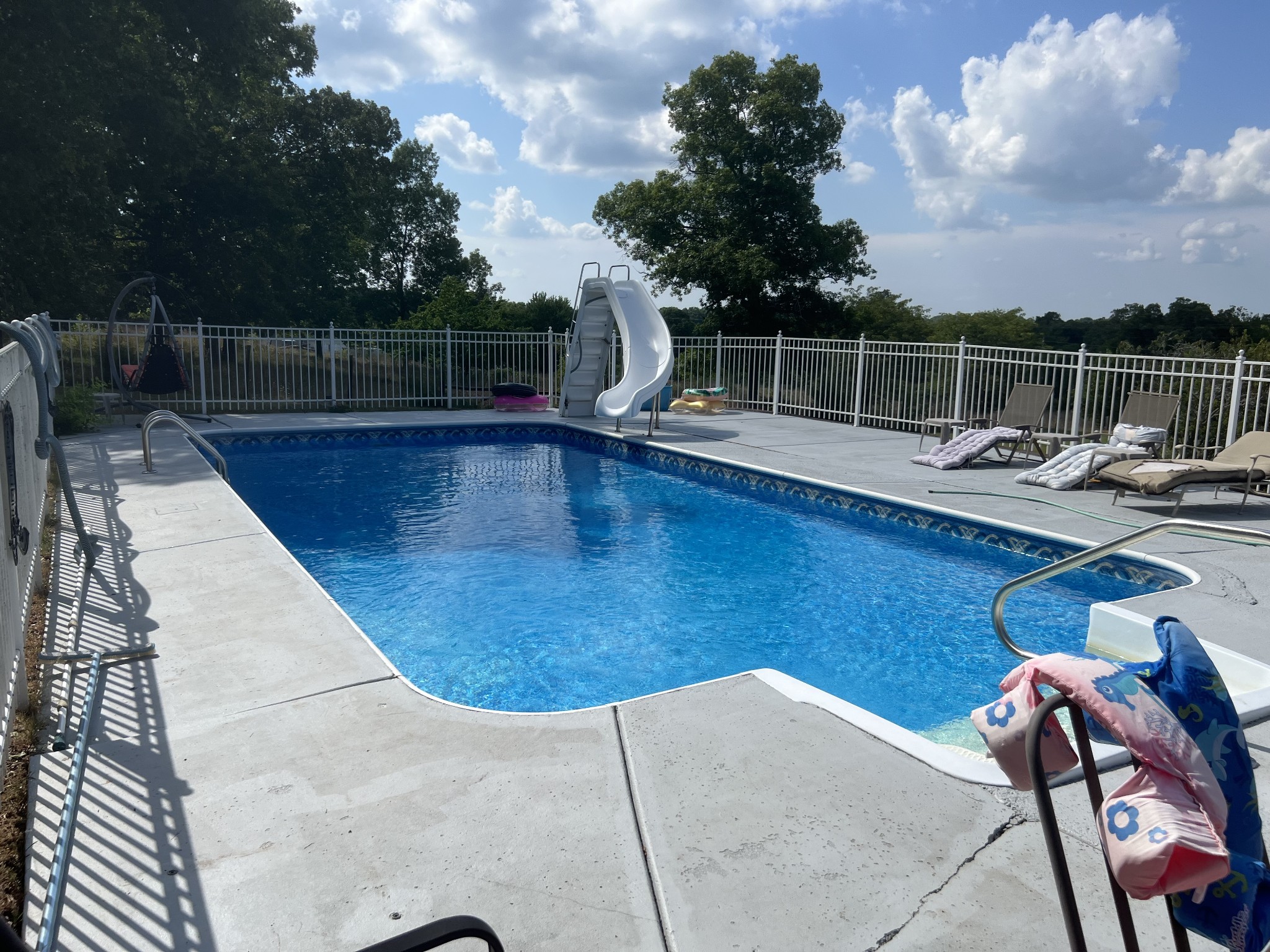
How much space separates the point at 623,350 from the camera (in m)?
15.0

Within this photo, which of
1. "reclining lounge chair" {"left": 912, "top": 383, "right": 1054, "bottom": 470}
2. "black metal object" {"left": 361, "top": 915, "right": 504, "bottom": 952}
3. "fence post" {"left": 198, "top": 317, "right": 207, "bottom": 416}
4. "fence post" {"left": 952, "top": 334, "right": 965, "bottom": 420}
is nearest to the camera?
"black metal object" {"left": 361, "top": 915, "right": 504, "bottom": 952}

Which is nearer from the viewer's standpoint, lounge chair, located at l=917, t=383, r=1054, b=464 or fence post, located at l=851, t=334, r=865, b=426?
lounge chair, located at l=917, t=383, r=1054, b=464

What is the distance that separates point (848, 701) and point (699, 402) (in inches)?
462

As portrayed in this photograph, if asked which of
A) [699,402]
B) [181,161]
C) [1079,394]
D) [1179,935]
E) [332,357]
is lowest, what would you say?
[1179,935]

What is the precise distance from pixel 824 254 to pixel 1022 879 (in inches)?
965

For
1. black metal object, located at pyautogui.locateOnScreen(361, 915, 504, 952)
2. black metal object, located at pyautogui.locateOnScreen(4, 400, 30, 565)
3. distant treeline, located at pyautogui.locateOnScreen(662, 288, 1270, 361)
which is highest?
distant treeline, located at pyautogui.locateOnScreen(662, 288, 1270, 361)

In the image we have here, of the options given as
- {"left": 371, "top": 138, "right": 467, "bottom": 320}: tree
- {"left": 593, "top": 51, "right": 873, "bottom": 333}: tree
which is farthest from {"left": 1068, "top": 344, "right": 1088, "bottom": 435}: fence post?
{"left": 371, "top": 138, "right": 467, "bottom": 320}: tree

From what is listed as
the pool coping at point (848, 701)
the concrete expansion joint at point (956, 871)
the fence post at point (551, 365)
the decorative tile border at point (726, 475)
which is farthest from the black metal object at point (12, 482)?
the fence post at point (551, 365)

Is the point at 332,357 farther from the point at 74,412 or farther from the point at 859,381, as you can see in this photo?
the point at 859,381

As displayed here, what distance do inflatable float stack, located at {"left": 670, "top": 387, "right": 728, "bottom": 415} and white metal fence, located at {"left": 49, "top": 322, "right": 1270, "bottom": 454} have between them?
98cm

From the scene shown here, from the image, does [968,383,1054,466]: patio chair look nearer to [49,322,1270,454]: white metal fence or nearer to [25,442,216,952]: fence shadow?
[49,322,1270,454]: white metal fence

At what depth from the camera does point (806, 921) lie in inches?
82.9

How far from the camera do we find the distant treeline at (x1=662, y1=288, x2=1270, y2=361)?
25688 millimetres

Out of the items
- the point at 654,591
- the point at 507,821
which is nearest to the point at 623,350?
the point at 654,591
